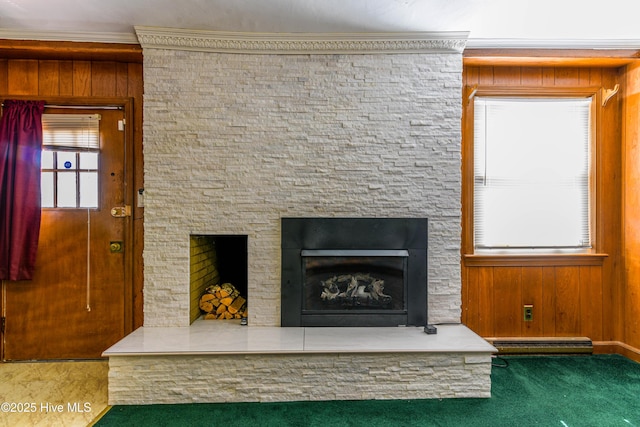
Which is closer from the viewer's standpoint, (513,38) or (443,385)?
(443,385)

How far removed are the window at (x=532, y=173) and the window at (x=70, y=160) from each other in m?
3.05

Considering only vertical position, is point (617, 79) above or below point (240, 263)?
above

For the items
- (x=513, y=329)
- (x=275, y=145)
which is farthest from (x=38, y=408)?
(x=513, y=329)

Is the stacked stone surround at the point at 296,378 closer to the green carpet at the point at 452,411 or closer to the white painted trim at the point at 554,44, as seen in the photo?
the green carpet at the point at 452,411

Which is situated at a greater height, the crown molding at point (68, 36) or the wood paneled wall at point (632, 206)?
the crown molding at point (68, 36)

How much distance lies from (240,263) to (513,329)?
234cm

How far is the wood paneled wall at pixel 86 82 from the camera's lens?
279cm

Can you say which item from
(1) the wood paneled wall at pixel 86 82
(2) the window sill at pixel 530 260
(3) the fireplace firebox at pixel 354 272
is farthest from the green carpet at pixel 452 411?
(1) the wood paneled wall at pixel 86 82

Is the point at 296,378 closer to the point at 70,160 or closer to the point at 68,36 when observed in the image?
the point at 70,160

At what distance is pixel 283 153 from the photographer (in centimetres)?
263

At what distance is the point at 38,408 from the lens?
2.15 m

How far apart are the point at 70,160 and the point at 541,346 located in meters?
3.97

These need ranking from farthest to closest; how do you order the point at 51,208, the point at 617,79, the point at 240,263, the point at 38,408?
the point at 240,263, the point at 617,79, the point at 51,208, the point at 38,408

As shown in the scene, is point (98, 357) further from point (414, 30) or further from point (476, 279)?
point (414, 30)
